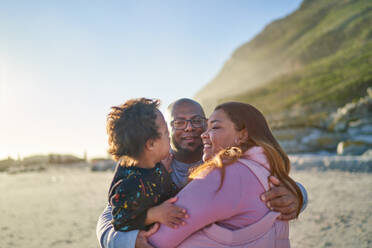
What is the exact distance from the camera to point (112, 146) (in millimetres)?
2197

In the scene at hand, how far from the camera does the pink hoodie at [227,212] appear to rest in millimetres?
1589

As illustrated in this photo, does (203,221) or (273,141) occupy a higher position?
(273,141)

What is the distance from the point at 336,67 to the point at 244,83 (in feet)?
171

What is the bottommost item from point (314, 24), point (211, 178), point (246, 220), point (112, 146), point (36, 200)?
point (36, 200)

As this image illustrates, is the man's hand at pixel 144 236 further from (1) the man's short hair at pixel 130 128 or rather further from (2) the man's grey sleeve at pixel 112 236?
(1) the man's short hair at pixel 130 128

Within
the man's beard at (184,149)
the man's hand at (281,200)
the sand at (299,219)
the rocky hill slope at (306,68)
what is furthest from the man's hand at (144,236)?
the rocky hill slope at (306,68)

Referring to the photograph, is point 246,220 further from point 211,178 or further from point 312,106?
point 312,106

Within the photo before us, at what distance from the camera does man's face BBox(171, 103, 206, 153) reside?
3.72 m

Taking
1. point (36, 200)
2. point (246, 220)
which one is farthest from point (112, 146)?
point (36, 200)

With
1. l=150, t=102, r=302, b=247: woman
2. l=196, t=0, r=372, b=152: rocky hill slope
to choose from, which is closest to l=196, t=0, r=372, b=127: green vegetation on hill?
l=196, t=0, r=372, b=152: rocky hill slope

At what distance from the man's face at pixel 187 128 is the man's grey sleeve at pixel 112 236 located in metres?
1.71

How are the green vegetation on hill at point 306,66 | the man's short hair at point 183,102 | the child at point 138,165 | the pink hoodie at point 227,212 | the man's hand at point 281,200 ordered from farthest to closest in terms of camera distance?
the green vegetation on hill at point 306,66
the man's short hair at point 183,102
the child at point 138,165
the man's hand at point 281,200
the pink hoodie at point 227,212

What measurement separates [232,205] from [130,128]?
1.00 m

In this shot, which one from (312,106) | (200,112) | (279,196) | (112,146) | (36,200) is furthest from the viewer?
(312,106)
